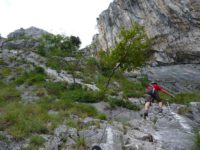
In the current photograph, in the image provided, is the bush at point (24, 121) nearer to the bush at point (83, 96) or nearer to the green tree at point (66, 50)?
the bush at point (83, 96)

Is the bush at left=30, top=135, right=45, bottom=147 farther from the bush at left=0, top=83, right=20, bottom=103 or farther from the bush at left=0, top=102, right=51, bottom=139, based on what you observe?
the bush at left=0, top=83, right=20, bottom=103

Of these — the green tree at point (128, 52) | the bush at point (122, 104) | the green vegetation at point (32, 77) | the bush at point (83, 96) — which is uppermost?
the green tree at point (128, 52)

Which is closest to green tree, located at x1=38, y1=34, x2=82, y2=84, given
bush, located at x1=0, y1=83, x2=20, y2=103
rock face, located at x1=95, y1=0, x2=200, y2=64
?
bush, located at x1=0, y1=83, x2=20, y2=103

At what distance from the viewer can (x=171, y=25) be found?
41.7 m

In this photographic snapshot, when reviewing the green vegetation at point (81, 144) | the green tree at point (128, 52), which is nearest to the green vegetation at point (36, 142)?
the green vegetation at point (81, 144)

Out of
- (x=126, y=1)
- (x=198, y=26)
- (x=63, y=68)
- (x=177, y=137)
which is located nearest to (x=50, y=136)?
(x=177, y=137)

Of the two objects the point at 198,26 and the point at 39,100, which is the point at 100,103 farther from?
the point at 198,26

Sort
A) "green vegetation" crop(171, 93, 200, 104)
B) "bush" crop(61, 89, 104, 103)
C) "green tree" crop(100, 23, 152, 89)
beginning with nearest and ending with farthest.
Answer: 1. "bush" crop(61, 89, 104, 103)
2. "green tree" crop(100, 23, 152, 89)
3. "green vegetation" crop(171, 93, 200, 104)

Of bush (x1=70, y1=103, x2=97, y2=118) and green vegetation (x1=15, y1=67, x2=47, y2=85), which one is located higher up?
green vegetation (x1=15, y1=67, x2=47, y2=85)

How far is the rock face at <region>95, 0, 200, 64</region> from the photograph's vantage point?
40344 millimetres

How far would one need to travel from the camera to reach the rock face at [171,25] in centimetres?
4034

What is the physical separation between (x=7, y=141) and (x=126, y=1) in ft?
126

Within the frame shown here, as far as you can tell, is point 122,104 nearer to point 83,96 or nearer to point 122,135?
point 83,96

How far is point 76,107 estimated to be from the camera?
2020cm
